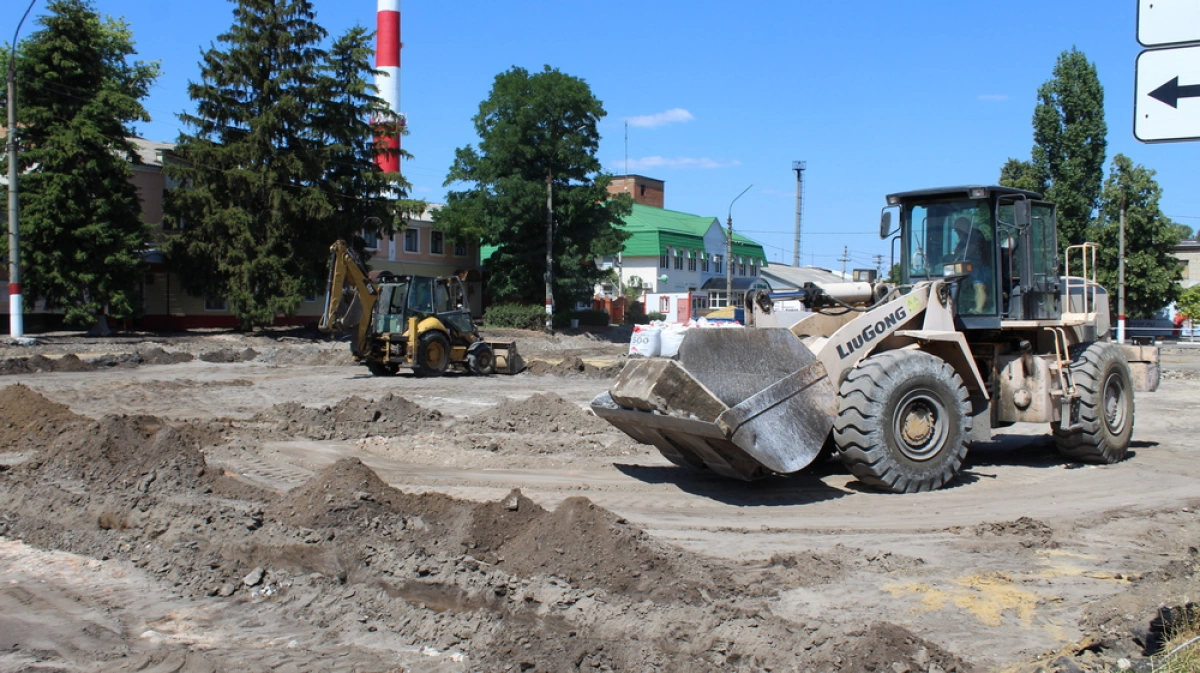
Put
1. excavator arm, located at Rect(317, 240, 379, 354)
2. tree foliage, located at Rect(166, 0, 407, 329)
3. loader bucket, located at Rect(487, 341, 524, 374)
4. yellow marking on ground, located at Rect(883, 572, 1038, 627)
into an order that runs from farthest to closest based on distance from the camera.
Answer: tree foliage, located at Rect(166, 0, 407, 329), loader bucket, located at Rect(487, 341, 524, 374), excavator arm, located at Rect(317, 240, 379, 354), yellow marking on ground, located at Rect(883, 572, 1038, 627)

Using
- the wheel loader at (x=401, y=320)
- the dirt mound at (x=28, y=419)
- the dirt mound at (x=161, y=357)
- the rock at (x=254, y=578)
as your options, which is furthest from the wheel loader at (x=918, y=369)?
the dirt mound at (x=161, y=357)

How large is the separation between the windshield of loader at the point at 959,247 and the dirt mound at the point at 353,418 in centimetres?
655

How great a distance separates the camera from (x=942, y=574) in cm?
610

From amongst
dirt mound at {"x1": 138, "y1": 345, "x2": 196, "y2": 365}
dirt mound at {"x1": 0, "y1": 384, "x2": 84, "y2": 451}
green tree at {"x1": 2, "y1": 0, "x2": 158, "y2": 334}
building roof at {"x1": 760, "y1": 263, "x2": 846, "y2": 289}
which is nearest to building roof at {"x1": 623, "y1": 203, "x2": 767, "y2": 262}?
building roof at {"x1": 760, "y1": 263, "x2": 846, "y2": 289}

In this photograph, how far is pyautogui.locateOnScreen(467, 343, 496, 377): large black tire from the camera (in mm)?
21156

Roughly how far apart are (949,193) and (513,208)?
32529 mm

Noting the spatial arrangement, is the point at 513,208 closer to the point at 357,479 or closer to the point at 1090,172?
the point at 1090,172

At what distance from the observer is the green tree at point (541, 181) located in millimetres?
41969

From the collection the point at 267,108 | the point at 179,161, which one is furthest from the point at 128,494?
the point at 179,161

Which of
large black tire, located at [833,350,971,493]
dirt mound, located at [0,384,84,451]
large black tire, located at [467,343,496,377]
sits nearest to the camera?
large black tire, located at [833,350,971,493]

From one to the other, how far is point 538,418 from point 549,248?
2924 centimetres

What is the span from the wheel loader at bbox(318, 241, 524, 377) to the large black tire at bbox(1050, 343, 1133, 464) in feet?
43.2

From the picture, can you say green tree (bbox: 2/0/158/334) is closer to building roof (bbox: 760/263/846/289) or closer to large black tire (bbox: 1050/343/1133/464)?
large black tire (bbox: 1050/343/1133/464)

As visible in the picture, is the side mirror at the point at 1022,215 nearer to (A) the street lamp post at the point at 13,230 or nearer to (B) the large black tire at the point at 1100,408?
(B) the large black tire at the point at 1100,408
